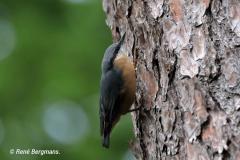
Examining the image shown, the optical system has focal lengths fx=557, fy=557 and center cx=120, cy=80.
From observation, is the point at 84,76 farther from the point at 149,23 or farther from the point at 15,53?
the point at 149,23

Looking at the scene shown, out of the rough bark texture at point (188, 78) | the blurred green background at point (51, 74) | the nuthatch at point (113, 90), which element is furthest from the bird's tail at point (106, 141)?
the blurred green background at point (51, 74)

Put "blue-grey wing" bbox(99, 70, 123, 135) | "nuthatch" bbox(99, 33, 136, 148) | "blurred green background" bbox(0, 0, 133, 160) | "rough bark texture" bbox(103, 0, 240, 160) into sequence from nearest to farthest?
"rough bark texture" bbox(103, 0, 240, 160), "nuthatch" bbox(99, 33, 136, 148), "blue-grey wing" bbox(99, 70, 123, 135), "blurred green background" bbox(0, 0, 133, 160)

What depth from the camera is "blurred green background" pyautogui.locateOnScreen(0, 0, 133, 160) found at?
5.77 m

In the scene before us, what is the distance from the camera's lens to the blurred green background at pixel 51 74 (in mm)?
5766

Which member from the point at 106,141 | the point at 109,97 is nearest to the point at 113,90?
the point at 109,97

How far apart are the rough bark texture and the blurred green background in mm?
2176

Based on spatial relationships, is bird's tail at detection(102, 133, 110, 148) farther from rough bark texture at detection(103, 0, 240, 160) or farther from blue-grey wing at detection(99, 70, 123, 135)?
rough bark texture at detection(103, 0, 240, 160)

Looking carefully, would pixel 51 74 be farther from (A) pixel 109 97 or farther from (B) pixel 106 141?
(B) pixel 106 141

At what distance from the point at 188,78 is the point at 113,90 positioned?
1354 mm

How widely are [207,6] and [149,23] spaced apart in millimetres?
496

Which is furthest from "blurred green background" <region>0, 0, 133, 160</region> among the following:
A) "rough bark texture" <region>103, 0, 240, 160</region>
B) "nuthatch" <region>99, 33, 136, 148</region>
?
"rough bark texture" <region>103, 0, 240, 160</region>

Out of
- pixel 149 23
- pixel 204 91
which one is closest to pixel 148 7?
pixel 149 23

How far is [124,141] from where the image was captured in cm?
558

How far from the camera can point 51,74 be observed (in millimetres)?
5801
